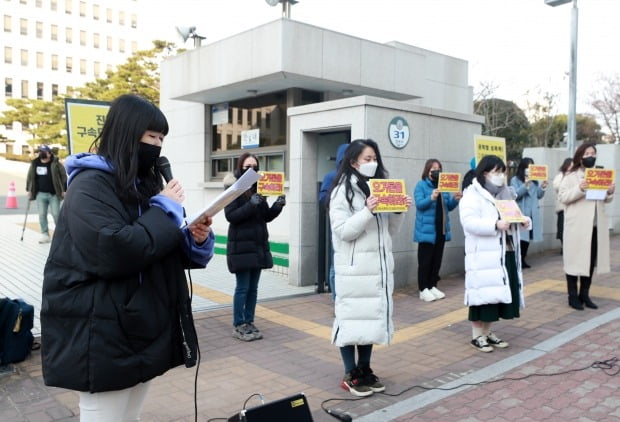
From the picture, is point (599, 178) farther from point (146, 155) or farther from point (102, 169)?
point (102, 169)

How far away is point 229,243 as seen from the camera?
577 centimetres

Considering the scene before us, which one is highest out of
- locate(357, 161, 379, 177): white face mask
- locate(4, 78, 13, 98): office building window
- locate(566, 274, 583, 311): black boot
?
locate(4, 78, 13, 98): office building window

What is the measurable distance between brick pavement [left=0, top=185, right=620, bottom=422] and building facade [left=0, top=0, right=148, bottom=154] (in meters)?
57.6

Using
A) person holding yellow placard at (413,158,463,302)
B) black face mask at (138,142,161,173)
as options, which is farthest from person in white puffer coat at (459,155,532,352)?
black face mask at (138,142,161,173)

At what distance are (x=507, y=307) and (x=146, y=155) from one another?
424cm

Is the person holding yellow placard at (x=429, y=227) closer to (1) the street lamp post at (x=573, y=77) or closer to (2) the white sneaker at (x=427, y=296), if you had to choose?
(2) the white sneaker at (x=427, y=296)

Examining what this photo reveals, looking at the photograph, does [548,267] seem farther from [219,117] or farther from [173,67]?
[173,67]

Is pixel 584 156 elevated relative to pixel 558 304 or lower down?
elevated

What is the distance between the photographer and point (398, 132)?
26.8 ft

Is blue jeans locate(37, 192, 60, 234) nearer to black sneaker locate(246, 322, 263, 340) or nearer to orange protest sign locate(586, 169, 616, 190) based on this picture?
black sneaker locate(246, 322, 263, 340)

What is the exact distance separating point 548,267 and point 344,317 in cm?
702

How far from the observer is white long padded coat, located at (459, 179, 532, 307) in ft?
17.1

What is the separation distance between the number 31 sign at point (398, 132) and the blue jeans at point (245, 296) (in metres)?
3.41

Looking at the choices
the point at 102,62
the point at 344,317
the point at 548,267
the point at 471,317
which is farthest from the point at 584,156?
the point at 102,62
